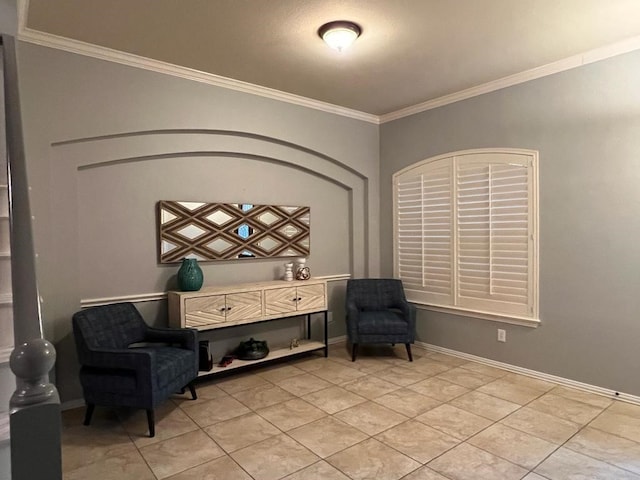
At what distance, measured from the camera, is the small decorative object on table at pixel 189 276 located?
11.9 feet

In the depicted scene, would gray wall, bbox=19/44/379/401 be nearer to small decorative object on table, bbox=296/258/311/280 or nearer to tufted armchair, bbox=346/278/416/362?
small decorative object on table, bbox=296/258/311/280

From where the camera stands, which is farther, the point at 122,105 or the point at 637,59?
the point at 122,105

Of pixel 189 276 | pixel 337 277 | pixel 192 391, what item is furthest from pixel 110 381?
pixel 337 277

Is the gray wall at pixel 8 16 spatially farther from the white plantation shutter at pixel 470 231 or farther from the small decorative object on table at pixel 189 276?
the white plantation shutter at pixel 470 231

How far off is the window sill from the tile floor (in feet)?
1.72

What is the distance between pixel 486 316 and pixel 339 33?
3.06 metres

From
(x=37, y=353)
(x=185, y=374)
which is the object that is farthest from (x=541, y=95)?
(x=37, y=353)

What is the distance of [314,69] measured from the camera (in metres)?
3.69

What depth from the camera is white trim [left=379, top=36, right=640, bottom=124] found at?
3246 millimetres

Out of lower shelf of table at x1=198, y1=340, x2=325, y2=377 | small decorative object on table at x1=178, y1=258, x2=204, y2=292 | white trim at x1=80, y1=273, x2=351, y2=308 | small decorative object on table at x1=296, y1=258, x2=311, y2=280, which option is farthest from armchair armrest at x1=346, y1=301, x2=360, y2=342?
white trim at x1=80, y1=273, x2=351, y2=308

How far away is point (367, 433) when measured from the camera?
2799mm

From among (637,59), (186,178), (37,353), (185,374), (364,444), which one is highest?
(637,59)

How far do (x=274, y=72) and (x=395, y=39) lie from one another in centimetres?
119

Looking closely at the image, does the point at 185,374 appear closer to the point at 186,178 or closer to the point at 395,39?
the point at 186,178
